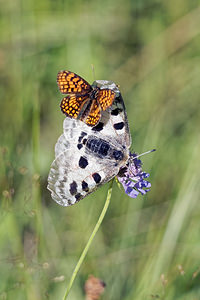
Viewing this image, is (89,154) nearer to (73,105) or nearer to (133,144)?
(73,105)

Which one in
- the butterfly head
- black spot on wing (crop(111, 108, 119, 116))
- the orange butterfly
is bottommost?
black spot on wing (crop(111, 108, 119, 116))

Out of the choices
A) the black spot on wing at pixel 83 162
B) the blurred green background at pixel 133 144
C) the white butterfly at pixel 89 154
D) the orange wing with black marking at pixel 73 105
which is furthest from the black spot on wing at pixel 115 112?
the blurred green background at pixel 133 144

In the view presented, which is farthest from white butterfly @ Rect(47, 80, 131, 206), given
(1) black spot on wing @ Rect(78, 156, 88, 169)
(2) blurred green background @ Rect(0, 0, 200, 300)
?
(2) blurred green background @ Rect(0, 0, 200, 300)

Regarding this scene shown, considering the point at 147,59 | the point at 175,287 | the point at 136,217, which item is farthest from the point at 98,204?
the point at 147,59

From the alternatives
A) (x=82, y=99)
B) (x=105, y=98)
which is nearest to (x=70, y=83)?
(x=82, y=99)

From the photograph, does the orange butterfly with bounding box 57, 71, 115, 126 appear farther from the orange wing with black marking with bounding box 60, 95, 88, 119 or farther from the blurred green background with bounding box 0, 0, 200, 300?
the blurred green background with bounding box 0, 0, 200, 300

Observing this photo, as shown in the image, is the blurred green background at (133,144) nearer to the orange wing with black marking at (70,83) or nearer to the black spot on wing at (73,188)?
the black spot on wing at (73,188)

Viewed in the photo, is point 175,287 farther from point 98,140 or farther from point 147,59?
point 147,59

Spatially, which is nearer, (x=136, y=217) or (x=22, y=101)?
(x=136, y=217)
